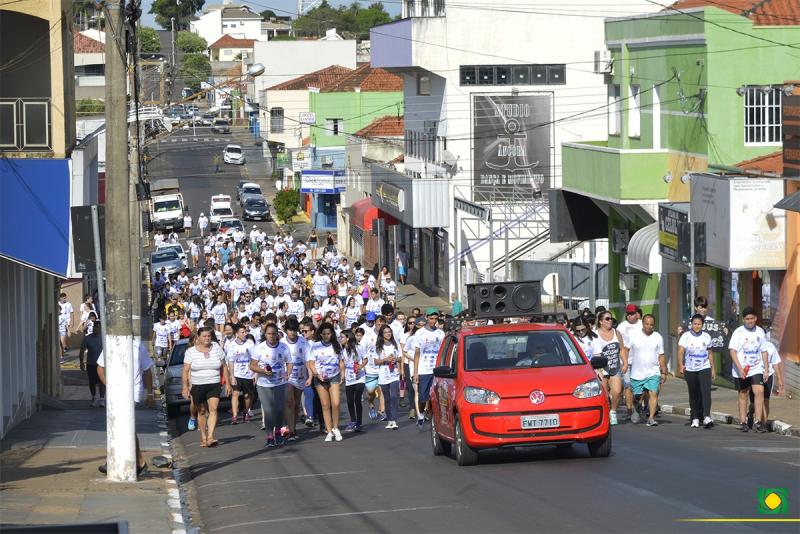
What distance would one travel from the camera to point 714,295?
93.0ft

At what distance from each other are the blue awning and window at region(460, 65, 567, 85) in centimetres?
3489

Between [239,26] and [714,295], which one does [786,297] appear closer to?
[714,295]

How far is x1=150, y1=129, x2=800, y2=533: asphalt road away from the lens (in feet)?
36.9

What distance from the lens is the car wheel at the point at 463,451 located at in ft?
48.4

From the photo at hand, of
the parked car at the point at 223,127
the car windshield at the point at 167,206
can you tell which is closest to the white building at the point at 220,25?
the parked car at the point at 223,127

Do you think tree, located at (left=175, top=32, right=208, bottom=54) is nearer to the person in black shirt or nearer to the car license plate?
the person in black shirt

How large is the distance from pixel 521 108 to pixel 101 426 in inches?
1293

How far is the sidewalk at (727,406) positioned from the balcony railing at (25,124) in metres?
11.0

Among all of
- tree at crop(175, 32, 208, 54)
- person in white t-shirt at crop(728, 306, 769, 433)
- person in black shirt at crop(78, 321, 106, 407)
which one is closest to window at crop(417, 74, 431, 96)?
person in black shirt at crop(78, 321, 106, 407)

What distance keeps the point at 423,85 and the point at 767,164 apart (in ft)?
99.6

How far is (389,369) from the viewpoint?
21.0 metres

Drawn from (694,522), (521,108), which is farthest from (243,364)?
(521,108)

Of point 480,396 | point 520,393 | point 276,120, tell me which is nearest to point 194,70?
point 276,120

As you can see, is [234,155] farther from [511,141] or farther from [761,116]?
[761,116]
